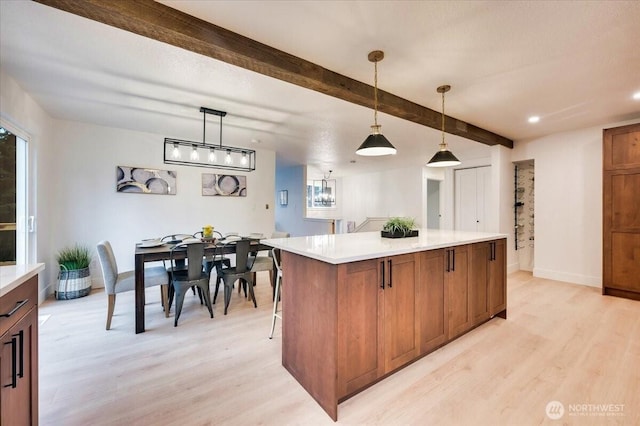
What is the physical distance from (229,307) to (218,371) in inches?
55.1

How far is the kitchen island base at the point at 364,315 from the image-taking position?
1688mm

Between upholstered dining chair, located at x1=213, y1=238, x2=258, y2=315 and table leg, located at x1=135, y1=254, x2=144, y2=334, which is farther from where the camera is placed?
upholstered dining chair, located at x1=213, y1=238, x2=258, y2=315

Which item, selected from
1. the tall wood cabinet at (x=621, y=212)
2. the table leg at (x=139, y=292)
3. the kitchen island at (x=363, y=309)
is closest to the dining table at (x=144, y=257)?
the table leg at (x=139, y=292)

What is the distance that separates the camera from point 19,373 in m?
1.17

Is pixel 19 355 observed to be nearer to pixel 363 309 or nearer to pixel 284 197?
pixel 363 309

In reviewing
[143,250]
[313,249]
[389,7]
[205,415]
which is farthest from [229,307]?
[389,7]

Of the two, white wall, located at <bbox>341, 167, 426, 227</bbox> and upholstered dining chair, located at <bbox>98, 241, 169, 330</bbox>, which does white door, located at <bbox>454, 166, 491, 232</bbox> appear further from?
upholstered dining chair, located at <bbox>98, 241, 169, 330</bbox>

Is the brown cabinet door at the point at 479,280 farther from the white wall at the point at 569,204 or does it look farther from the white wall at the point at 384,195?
the white wall at the point at 384,195

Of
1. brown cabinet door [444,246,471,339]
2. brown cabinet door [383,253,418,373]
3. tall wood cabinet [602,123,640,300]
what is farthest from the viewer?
tall wood cabinet [602,123,640,300]

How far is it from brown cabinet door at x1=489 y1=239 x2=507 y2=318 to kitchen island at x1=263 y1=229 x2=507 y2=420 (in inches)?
22.7

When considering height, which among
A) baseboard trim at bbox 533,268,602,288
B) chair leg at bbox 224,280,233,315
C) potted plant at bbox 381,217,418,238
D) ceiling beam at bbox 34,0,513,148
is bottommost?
Answer: baseboard trim at bbox 533,268,602,288

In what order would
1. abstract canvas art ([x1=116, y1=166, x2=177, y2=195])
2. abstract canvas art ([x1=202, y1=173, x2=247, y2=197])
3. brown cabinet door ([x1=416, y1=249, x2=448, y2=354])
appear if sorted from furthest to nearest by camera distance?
abstract canvas art ([x1=202, y1=173, x2=247, y2=197]) < abstract canvas art ([x1=116, y1=166, x2=177, y2=195]) < brown cabinet door ([x1=416, y1=249, x2=448, y2=354])

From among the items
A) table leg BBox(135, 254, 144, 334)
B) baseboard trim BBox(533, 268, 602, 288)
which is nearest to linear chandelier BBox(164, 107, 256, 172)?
table leg BBox(135, 254, 144, 334)

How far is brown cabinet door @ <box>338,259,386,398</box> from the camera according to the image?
5.53ft
